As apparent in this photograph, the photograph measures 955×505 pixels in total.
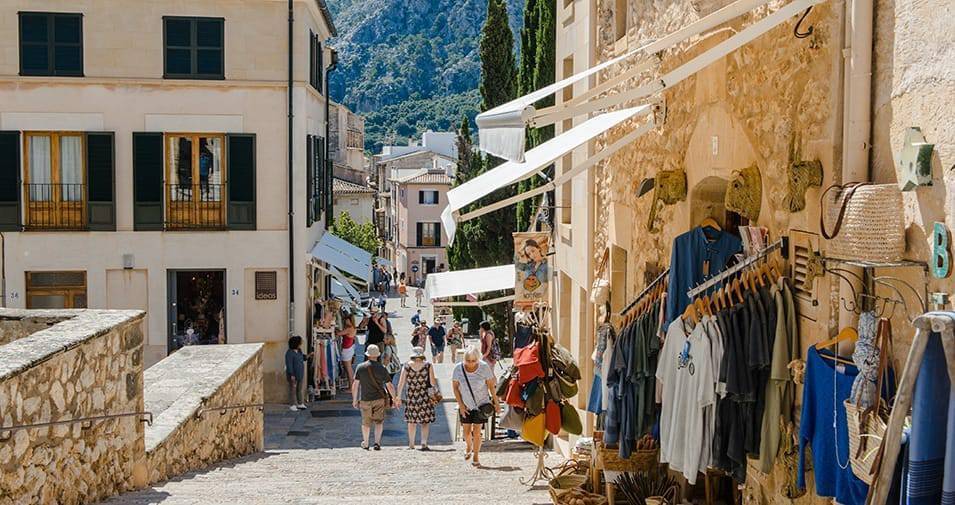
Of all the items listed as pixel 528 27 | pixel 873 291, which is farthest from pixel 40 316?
pixel 528 27

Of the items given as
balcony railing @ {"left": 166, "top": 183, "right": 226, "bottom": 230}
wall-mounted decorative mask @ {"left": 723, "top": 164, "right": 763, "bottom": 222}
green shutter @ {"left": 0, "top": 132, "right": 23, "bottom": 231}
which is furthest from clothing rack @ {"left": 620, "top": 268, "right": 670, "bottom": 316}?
green shutter @ {"left": 0, "top": 132, "right": 23, "bottom": 231}

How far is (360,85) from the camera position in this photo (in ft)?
493

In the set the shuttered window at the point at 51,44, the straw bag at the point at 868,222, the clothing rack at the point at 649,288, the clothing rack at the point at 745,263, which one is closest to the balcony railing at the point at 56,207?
the shuttered window at the point at 51,44

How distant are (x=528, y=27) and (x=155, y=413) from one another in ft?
60.1

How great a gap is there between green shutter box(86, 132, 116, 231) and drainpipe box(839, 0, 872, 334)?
57.3 ft

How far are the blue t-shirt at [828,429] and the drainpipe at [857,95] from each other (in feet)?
0.88

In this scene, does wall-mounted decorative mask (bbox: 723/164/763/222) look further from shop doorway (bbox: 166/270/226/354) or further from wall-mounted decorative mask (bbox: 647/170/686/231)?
shop doorway (bbox: 166/270/226/354)

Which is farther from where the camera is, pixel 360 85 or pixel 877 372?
pixel 360 85

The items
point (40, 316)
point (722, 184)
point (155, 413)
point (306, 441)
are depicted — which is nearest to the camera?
point (722, 184)

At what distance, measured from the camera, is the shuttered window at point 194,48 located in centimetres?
2075

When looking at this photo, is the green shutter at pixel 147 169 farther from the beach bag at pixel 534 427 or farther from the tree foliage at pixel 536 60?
the beach bag at pixel 534 427

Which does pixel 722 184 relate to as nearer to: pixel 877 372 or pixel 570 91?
pixel 877 372

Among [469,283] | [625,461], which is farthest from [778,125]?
[469,283]

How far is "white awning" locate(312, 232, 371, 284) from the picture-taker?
2358 cm
